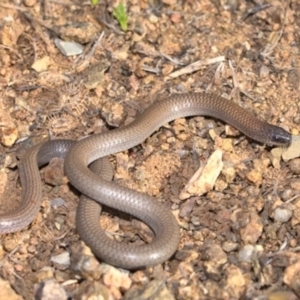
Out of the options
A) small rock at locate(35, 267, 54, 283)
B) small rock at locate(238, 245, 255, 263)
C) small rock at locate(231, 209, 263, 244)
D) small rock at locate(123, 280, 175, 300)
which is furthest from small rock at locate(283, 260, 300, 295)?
small rock at locate(35, 267, 54, 283)

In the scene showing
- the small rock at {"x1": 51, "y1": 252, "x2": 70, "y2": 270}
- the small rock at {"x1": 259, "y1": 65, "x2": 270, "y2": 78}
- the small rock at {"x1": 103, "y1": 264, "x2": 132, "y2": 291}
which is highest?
the small rock at {"x1": 259, "y1": 65, "x2": 270, "y2": 78}

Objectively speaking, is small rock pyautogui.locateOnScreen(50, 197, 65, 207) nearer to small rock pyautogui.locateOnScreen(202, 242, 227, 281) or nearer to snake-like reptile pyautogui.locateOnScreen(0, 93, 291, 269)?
snake-like reptile pyautogui.locateOnScreen(0, 93, 291, 269)

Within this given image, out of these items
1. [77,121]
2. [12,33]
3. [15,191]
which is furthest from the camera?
[12,33]

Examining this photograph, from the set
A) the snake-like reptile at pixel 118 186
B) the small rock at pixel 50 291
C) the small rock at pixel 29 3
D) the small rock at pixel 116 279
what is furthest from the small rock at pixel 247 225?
the small rock at pixel 29 3

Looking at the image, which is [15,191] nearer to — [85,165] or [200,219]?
[85,165]

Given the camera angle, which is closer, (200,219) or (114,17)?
(200,219)

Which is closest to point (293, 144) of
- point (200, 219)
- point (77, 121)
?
point (200, 219)

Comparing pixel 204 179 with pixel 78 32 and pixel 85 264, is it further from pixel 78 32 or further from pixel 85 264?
pixel 78 32
